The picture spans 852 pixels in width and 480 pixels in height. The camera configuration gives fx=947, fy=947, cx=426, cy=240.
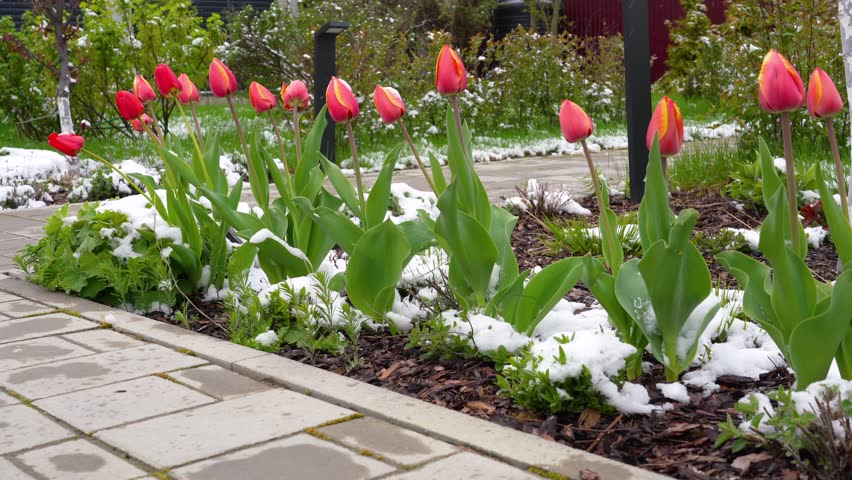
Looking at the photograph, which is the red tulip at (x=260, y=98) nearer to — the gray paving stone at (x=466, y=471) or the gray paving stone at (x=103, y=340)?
the gray paving stone at (x=103, y=340)

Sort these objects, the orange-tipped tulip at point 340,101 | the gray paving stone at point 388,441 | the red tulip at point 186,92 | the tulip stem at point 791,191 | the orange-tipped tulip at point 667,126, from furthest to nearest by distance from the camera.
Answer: the red tulip at point 186,92
the orange-tipped tulip at point 340,101
the orange-tipped tulip at point 667,126
the tulip stem at point 791,191
the gray paving stone at point 388,441

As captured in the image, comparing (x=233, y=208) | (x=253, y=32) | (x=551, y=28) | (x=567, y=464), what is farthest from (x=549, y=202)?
(x=551, y=28)

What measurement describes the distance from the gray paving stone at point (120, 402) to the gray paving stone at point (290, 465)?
43 cm

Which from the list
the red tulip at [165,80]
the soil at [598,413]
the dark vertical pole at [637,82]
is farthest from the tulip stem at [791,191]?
the dark vertical pole at [637,82]

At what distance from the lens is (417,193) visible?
5301mm

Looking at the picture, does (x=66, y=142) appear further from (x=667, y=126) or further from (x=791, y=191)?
(x=791, y=191)

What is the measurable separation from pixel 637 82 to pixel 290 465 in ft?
13.0

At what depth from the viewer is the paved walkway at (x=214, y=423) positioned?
2.09 m

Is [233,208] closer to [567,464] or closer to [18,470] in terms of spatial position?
[18,470]

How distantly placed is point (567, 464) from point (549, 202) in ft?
11.2

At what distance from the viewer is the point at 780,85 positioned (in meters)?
2.10

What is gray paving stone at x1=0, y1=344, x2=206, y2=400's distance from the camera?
2783mm

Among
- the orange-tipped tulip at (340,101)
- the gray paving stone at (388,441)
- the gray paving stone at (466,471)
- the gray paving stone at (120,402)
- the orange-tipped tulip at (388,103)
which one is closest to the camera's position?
the gray paving stone at (466,471)

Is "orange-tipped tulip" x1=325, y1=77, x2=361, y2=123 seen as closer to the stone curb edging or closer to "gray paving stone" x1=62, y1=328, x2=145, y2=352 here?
the stone curb edging
